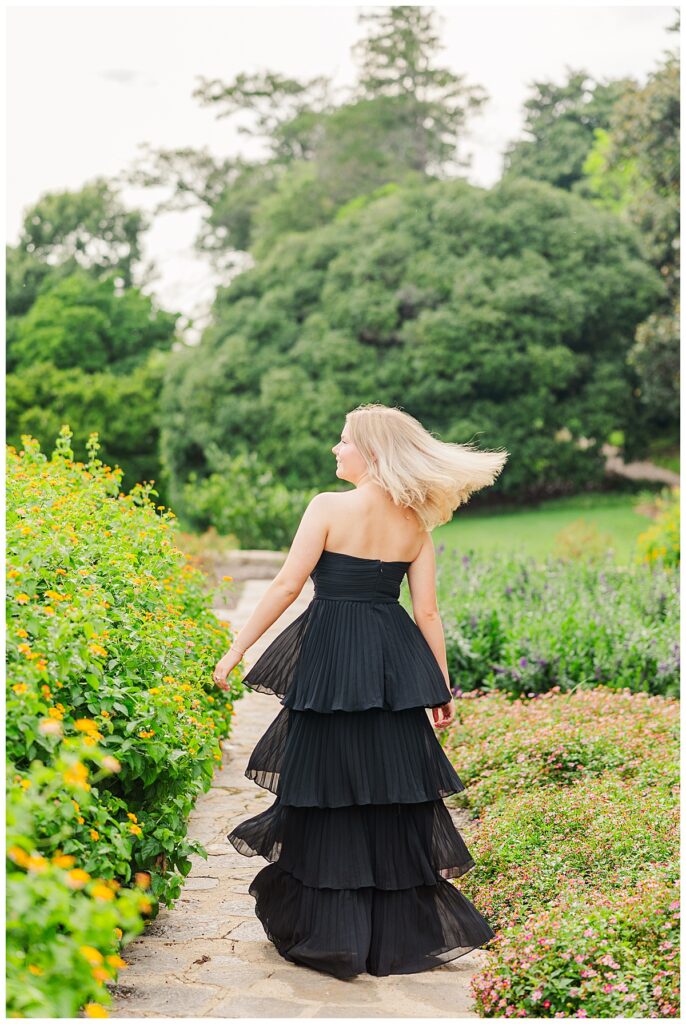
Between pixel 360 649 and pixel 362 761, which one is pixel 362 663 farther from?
pixel 362 761

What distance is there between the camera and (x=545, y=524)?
17938 mm

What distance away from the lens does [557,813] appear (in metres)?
4.57

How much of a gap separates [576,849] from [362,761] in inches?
42.5

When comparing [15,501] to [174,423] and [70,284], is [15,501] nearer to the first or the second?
[174,423]

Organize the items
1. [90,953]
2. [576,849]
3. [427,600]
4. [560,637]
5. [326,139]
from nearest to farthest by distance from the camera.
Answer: [90,953]
[427,600]
[576,849]
[560,637]
[326,139]

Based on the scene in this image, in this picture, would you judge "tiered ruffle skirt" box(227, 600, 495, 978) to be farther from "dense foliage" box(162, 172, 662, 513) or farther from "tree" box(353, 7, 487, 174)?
"tree" box(353, 7, 487, 174)

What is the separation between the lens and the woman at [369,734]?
12.1 feet

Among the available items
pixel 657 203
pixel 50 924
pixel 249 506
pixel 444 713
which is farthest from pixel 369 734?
pixel 657 203

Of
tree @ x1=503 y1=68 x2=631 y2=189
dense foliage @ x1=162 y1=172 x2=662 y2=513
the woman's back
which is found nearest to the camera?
the woman's back

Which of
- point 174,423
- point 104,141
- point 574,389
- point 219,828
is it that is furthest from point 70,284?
point 219,828

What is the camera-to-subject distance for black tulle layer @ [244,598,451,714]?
12.2 ft

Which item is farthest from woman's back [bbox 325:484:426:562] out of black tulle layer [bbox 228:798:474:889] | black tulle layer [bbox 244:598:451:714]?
black tulle layer [bbox 228:798:474:889]

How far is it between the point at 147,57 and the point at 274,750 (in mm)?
24618

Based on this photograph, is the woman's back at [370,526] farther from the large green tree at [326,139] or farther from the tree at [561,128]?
the tree at [561,128]
